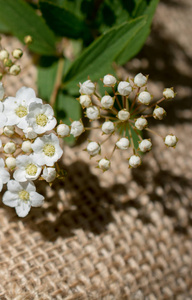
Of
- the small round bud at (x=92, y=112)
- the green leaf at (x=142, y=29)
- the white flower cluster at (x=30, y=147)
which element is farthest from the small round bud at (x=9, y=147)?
the green leaf at (x=142, y=29)

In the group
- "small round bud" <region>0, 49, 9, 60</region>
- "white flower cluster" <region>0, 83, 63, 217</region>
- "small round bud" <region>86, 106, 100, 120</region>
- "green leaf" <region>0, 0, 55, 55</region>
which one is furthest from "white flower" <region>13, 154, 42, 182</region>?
"green leaf" <region>0, 0, 55, 55</region>

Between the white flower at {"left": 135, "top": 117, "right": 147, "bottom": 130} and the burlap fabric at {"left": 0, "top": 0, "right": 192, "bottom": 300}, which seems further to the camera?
the burlap fabric at {"left": 0, "top": 0, "right": 192, "bottom": 300}

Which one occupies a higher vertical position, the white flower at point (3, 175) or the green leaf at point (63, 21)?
the green leaf at point (63, 21)

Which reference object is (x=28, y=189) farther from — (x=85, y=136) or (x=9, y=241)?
(x=85, y=136)

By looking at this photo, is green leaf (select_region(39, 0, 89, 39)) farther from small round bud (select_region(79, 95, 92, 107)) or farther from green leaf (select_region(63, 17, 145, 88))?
small round bud (select_region(79, 95, 92, 107))

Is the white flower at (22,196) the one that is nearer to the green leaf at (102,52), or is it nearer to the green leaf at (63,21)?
the green leaf at (102,52)

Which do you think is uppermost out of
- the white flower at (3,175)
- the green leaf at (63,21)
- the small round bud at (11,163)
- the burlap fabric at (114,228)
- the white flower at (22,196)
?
the green leaf at (63,21)
